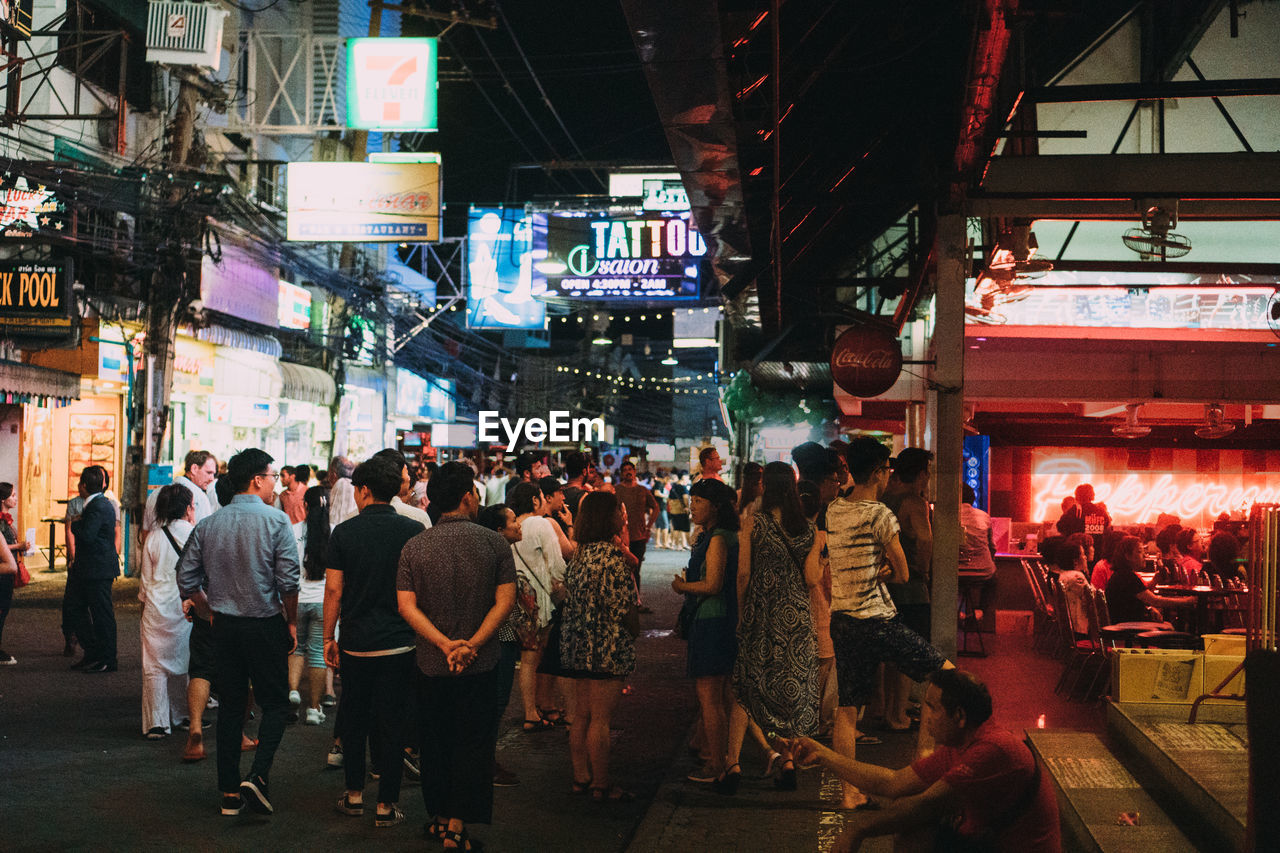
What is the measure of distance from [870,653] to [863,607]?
0.27 m

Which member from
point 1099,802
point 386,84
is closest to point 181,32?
point 386,84

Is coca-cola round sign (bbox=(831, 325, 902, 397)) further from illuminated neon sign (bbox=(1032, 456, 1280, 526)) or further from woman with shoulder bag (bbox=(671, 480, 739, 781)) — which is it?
illuminated neon sign (bbox=(1032, 456, 1280, 526))

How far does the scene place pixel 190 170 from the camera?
18.2 meters

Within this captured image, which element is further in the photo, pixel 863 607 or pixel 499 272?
pixel 499 272

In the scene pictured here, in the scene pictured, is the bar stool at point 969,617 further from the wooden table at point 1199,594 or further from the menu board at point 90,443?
the menu board at point 90,443

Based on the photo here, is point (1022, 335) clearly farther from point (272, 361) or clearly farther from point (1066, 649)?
point (272, 361)

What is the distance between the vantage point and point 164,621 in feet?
27.9

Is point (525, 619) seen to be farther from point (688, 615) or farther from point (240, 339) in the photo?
point (240, 339)

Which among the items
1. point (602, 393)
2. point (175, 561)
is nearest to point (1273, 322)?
point (175, 561)

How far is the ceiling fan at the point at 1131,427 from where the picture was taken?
17.0m

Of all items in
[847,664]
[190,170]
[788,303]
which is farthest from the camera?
[190,170]

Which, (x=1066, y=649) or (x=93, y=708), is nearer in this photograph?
(x=93, y=708)

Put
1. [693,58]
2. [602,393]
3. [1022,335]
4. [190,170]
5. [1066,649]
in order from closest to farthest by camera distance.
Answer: [693,58] → [1066,649] → [1022,335] → [190,170] → [602,393]

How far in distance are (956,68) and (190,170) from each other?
43.7ft
